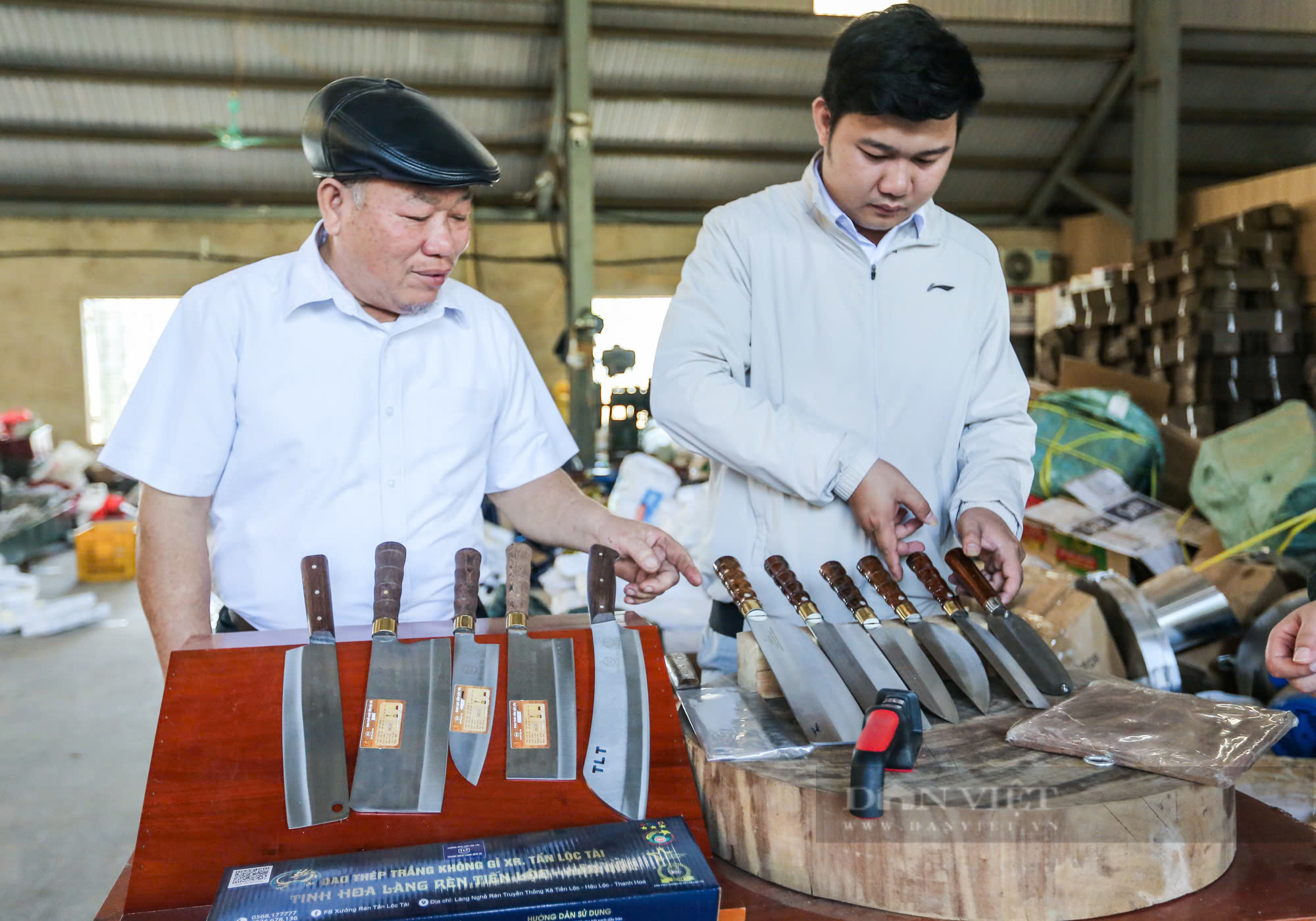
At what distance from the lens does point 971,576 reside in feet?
4.71

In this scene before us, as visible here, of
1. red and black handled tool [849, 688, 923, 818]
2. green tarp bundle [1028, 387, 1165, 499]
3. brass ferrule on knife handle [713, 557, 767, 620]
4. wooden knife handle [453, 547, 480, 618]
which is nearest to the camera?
red and black handled tool [849, 688, 923, 818]

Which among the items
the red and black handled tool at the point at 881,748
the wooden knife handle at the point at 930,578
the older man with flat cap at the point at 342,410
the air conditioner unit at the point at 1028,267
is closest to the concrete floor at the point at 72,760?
the older man with flat cap at the point at 342,410

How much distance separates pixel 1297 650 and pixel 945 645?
1.25ft

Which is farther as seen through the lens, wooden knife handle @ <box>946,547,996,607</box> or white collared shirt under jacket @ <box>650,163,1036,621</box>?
white collared shirt under jacket @ <box>650,163,1036,621</box>

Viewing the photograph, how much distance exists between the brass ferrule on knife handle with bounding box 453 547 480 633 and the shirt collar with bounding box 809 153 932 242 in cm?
78

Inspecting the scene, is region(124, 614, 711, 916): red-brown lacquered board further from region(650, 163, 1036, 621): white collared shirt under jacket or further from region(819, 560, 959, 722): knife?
region(650, 163, 1036, 621): white collared shirt under jacket

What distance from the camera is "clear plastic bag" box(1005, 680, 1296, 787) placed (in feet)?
3.35

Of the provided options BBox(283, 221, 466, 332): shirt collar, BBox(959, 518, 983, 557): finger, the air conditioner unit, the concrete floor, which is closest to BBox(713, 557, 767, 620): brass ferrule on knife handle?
BBox(959, 518, 983, 557): finger

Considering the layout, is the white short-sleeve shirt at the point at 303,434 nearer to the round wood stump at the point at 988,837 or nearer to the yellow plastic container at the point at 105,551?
the round wood stump at the point at 988,837

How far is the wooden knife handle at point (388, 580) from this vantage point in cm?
114

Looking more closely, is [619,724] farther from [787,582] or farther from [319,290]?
[319,290]

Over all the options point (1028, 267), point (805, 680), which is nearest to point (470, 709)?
point (805, 680)

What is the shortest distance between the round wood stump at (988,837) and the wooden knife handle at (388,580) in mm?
403

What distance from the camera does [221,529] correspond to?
1.48 m
